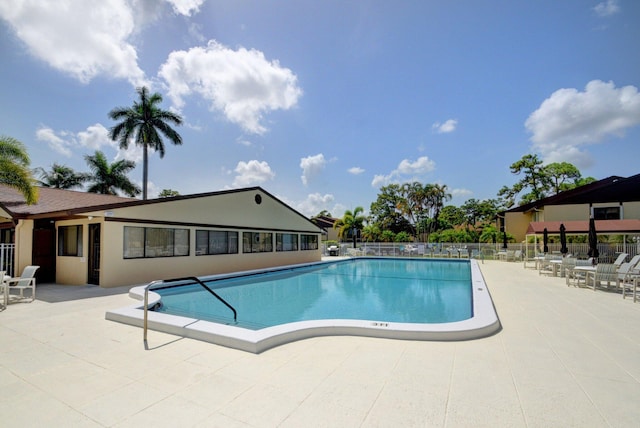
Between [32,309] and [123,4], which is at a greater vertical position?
[123,4]

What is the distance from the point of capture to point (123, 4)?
9203 mm

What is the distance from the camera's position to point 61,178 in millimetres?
27734

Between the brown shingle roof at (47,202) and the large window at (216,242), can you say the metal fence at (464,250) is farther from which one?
the brown shingle roof at (47,202)

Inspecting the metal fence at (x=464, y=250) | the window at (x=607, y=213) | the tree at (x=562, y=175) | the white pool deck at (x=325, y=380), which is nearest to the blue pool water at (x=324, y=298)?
the white pool deck at (x=325, y=380)

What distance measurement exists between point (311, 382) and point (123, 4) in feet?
37.9

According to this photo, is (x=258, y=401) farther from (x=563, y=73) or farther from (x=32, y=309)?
(x=563, y=73)

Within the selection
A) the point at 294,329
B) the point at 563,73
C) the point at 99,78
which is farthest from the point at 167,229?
the point at 563,73

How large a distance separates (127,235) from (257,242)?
685cm

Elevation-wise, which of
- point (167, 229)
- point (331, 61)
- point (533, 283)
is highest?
point (331, 61)

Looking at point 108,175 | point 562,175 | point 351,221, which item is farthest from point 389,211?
point 108,175

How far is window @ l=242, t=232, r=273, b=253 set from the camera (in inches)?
613

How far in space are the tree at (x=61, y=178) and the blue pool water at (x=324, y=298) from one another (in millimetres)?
23814

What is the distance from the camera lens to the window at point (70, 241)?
1059 cm

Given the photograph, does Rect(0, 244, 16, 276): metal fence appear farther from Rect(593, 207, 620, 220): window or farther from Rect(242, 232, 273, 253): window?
Rect(593, 207, 620, 220): window
